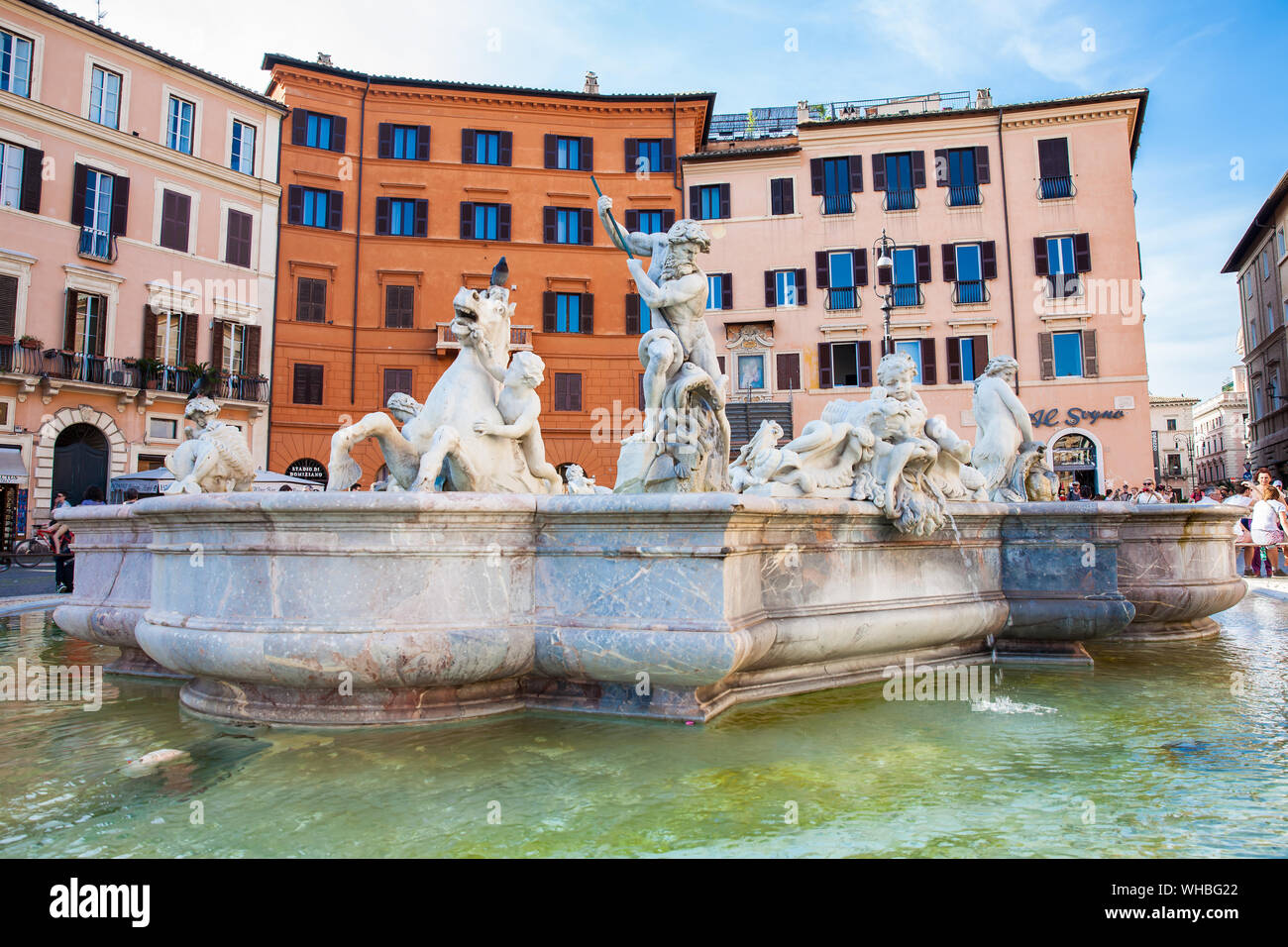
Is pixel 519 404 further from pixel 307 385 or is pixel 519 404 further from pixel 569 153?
pixel 569 153

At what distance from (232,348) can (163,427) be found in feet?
11.1

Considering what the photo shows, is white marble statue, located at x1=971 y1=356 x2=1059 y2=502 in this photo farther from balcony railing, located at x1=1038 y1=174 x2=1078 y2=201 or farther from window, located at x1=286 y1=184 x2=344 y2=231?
window, located at x1=286 y1=184 x2=344 y2=231

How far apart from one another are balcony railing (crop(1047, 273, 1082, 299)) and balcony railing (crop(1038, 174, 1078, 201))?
2.67m

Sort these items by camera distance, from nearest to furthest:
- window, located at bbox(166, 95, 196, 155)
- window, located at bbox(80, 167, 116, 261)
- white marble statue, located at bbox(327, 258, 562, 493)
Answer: white marble statue, located at bbox(327, 258, 562, 493) < window, located at bbox(80, 167, 116, 261) < window, located at bbox(166, 95, 196, 155)

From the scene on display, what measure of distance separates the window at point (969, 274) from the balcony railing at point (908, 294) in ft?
3.94

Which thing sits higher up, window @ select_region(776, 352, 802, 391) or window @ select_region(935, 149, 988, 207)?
window @ select_region(935, 149, 988, 207)

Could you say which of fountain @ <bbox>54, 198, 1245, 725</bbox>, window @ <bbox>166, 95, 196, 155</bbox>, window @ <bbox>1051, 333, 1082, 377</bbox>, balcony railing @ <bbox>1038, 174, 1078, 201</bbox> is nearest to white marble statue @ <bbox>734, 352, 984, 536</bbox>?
fountain @ <bbox>54, 198, 1245, 725</bbox>

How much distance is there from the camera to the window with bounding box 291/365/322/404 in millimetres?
27844

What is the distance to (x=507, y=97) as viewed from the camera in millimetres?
29922

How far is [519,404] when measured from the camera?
15.6ft

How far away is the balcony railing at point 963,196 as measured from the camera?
94.6 feet
